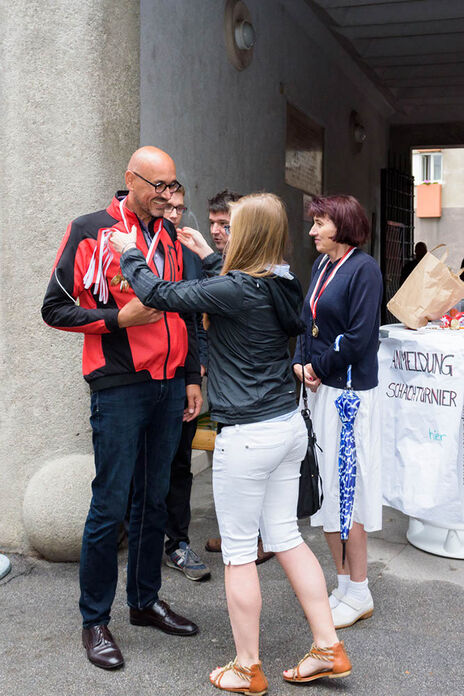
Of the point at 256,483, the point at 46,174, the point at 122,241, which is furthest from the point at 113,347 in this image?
the point at 46,174

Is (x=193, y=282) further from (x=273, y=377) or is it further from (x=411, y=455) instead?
(x=411, y=455)

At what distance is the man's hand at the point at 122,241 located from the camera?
2627 mm

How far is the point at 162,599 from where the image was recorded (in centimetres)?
349

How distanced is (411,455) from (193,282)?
6.08 feet

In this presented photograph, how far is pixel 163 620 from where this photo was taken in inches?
123

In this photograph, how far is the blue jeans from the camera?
2.87 m

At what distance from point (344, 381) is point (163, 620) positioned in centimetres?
122

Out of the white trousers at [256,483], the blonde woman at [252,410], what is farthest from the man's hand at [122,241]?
the white trousers at [256,483]

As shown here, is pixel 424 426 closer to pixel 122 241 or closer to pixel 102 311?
pixel 102 311

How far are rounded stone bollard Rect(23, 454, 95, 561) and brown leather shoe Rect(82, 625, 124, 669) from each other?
88 cm

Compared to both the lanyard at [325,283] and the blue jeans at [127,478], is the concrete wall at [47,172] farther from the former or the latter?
the lanyard at [325,283]

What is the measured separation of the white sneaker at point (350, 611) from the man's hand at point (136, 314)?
146cm

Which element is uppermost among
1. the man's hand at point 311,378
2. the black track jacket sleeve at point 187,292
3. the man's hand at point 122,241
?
the man's hand at point 122,241

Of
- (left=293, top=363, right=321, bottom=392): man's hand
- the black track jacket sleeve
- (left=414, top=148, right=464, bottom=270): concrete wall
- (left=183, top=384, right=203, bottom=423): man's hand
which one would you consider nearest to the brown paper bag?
(left=293, top=363, right=321, bottom=392): man's hand
